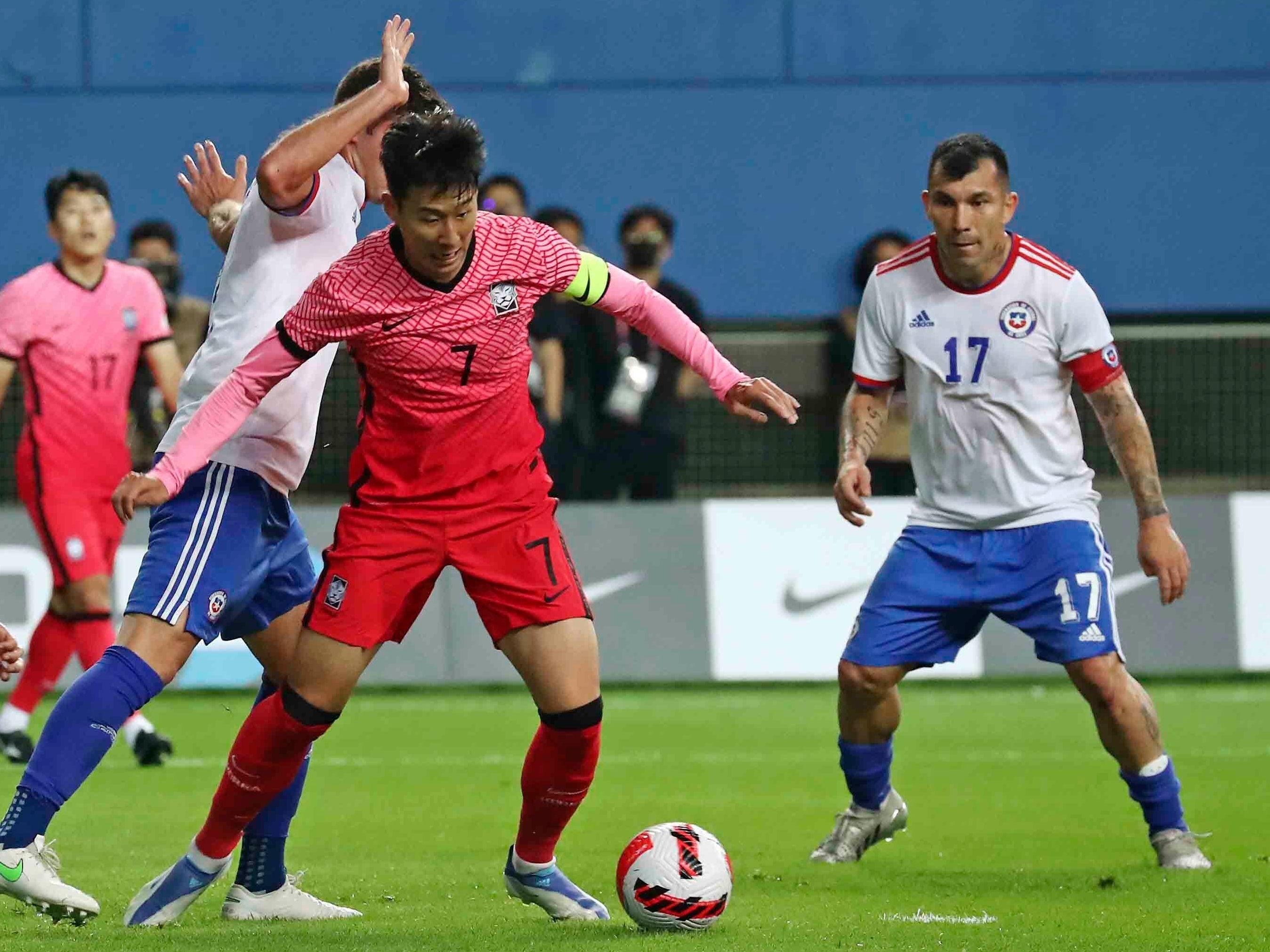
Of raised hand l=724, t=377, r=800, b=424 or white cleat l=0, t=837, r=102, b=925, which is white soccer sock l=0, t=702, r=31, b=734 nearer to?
white cleat l=0, t=837, r=102, b=925

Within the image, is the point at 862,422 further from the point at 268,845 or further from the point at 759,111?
the point at 759,111

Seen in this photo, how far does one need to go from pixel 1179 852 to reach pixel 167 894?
3180 millimetres

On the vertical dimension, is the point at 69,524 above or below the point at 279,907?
above

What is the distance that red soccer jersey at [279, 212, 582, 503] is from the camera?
527cm

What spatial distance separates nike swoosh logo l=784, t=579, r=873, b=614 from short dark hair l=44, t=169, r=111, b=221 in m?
4.56

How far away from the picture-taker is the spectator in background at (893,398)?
1258cm

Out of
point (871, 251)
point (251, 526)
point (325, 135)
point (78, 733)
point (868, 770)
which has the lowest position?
point (868, 770)

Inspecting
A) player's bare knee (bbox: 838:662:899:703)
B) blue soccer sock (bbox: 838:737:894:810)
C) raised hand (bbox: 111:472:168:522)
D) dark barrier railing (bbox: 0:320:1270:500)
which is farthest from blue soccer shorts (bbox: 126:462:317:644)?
dark barrier railing (bbox: 0:320:1270:500)

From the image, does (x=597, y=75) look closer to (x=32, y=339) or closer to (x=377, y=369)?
(x=32, y=339)

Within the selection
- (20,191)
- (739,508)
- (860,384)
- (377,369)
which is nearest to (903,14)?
(739,508)

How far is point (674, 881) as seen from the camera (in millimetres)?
5414

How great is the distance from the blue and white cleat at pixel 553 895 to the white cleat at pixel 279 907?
46 cm

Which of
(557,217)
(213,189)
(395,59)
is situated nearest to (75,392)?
(213,189)

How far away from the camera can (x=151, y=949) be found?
5.13 m
